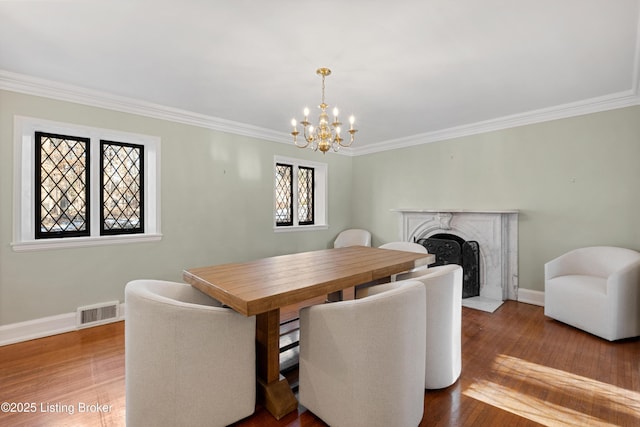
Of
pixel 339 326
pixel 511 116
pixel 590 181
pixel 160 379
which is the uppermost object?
pixel 511 116

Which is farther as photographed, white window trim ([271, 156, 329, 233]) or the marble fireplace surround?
white window trim ([271, 156, 329, 233])

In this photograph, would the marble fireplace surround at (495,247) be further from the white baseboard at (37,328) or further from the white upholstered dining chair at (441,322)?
the white baseboard at (37,328)

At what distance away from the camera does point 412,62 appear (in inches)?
93.0

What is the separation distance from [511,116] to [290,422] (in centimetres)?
404

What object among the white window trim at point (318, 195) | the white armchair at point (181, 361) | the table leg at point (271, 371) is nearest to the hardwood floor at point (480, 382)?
the table leg at point (271, 371)

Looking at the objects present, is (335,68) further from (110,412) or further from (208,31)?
(110,412)

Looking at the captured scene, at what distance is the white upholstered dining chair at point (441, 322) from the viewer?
72.1 inches

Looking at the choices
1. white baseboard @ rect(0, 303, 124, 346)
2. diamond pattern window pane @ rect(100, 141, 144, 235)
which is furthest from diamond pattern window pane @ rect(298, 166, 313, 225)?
white baseboard @ rect(0, 303, 124, 346)

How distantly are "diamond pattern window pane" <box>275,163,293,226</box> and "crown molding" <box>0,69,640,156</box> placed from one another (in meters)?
0.46

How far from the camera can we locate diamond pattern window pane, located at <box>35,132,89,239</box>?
112 inches

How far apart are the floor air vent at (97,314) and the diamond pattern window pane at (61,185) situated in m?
0.77

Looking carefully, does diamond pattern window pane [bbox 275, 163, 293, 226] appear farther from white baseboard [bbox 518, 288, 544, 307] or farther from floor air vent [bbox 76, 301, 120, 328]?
white baseboard [bbox 518, 288, 544, 307]

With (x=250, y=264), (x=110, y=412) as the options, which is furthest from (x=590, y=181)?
(x=110, y=412)

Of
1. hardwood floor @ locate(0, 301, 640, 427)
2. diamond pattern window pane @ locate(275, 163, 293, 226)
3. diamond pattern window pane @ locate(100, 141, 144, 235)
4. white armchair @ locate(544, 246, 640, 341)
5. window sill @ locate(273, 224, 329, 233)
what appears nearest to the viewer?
hardwood floor @ locate(0, 301, 640, 427)
